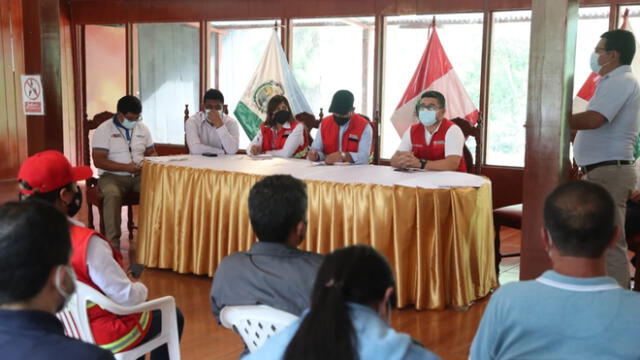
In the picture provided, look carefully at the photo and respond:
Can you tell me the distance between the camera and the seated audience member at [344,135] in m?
4.72

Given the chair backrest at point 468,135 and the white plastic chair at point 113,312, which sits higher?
the chair backrest at point 468,135

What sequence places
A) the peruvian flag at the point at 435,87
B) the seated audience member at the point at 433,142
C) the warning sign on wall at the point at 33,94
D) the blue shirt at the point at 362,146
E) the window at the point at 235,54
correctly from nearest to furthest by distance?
the seated audience member at the point at 433,142 → the warning sign on wall at the point at 33,94 → the blue shirt at the point at 362,146 → the peruvian flag at the point at 435,87 → the window at the point at 235,54

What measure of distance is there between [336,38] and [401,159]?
10.3 feet

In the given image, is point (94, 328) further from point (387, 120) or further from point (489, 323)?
point (387, 120)

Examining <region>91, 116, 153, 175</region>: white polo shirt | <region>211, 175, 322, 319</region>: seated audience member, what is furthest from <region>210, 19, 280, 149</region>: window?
<region>211, 175, 322, 319</region>: seated audience member

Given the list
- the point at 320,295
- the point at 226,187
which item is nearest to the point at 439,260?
the point at 226,187

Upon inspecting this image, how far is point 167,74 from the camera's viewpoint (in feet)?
26.6

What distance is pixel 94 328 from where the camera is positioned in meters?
2.13

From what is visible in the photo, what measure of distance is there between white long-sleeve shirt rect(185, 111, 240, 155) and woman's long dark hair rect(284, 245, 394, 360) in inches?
162

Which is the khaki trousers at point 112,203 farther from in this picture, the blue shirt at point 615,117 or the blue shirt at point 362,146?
the blue shirt at point 615,117

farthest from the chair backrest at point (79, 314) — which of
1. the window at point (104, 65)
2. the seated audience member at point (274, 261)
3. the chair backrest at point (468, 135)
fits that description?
the window at point (104, 65)

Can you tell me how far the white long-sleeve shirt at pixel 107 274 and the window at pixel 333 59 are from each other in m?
4.97

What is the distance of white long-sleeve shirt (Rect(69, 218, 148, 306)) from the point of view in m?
2.04

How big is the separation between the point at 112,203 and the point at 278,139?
1.37 metres
